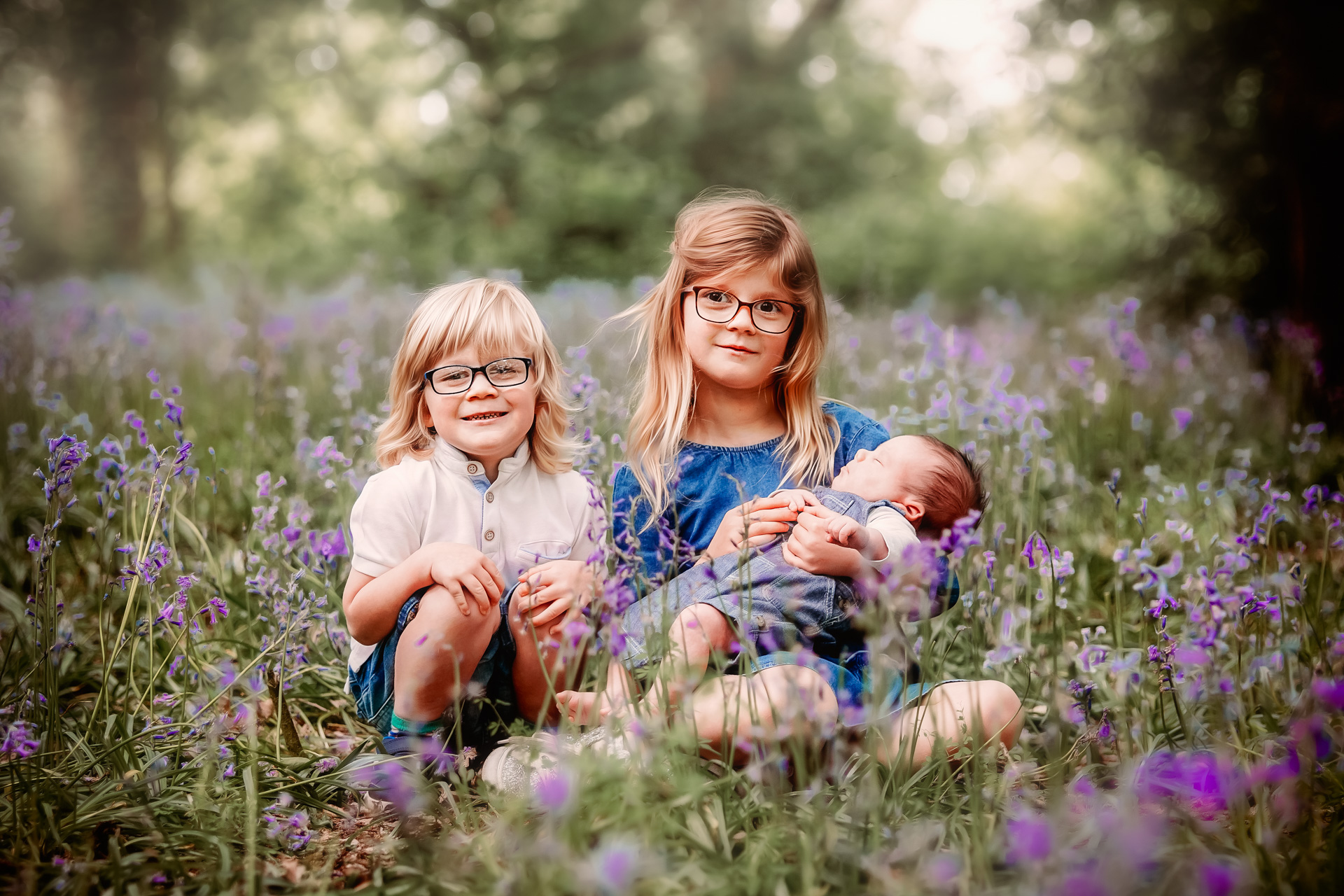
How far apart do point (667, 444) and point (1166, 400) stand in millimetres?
3548

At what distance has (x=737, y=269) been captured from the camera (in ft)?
7.82

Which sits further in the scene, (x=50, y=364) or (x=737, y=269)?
(x=50, y=364)

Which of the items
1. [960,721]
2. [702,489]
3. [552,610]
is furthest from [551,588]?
[960,721]

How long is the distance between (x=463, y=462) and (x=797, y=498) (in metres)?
0.80

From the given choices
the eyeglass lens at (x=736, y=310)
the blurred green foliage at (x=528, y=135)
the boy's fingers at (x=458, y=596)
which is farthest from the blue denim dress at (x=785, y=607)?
the blurred green foliage at (x=528, y=135)

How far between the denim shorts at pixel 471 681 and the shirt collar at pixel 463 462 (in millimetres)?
290

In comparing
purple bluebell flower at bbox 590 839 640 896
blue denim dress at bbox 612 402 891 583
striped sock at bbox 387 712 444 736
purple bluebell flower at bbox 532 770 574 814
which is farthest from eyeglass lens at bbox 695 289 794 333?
purple bluebell flower at bbox 590 839 640 896

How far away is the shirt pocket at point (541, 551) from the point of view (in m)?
2.24

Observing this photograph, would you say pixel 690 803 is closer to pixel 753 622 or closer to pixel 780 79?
pixel 753 622

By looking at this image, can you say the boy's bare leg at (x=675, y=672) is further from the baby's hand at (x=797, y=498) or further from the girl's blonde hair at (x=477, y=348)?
the girl's blonde hair at (x=477, y=348)

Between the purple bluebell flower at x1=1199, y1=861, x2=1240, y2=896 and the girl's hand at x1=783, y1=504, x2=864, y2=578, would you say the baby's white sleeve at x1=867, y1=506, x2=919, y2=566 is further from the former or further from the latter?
the purple bluebell flower at x1=1199, y1=861, x2=1240, y2=896

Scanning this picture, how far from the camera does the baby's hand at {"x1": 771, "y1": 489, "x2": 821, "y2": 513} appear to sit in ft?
7.05

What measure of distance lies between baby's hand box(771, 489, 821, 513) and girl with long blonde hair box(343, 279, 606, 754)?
428mm

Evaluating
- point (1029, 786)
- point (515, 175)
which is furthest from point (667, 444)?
point (515, 175)
